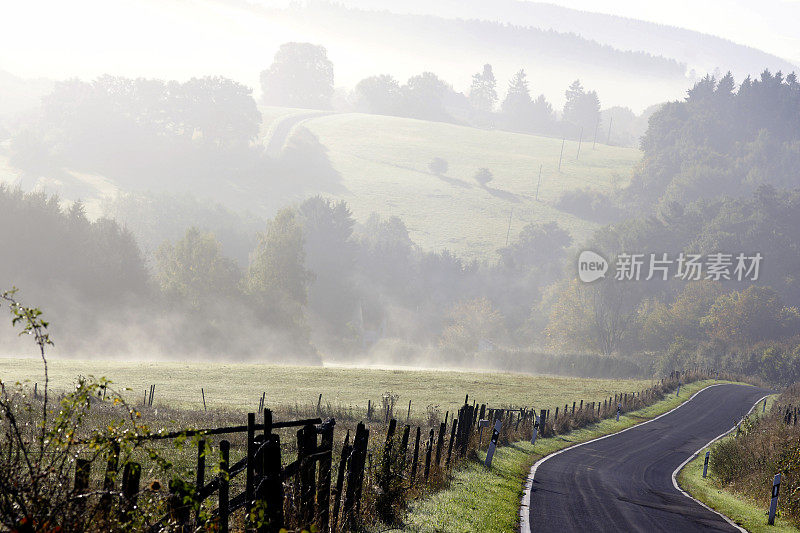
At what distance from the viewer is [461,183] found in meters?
168

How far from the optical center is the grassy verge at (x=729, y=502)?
790 inches

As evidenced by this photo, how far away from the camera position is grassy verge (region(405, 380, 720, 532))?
14.6 metres

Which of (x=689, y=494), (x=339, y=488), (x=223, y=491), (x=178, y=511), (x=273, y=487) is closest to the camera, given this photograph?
(x=178, y=511)

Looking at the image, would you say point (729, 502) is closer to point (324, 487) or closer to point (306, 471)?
point (324, 487)

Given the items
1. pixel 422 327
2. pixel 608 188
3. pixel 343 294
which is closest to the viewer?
pixel 343 294

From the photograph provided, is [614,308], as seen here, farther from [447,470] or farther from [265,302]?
[447,470]

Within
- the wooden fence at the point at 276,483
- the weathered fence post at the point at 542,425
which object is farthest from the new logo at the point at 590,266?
the wooden fence at the point at 276,483

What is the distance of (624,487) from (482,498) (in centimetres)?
859

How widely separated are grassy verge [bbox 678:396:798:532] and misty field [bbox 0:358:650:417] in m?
15.0

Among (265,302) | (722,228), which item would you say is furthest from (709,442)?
(722,228)

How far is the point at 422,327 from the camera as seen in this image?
126188 millimetres

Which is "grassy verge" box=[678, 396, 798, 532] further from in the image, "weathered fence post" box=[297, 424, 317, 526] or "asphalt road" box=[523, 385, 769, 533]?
"weathered fence post" box=[297, 424, 317, 526]

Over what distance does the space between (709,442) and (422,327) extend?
83894mm

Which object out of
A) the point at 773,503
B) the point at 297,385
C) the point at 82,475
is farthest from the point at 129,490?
the point at 297,385
